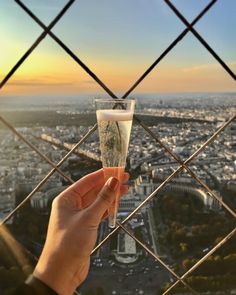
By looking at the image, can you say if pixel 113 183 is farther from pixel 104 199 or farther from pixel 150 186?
pixel 150 186

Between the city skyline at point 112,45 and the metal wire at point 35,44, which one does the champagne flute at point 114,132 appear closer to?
the metal wire at point 35,44

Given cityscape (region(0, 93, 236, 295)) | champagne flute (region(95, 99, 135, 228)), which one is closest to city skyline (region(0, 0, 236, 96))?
cityscape (region(0, 93, 236, 295))

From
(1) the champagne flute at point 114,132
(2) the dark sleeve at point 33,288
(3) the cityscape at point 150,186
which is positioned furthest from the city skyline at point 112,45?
(2) the dark sleeve at point 33,288

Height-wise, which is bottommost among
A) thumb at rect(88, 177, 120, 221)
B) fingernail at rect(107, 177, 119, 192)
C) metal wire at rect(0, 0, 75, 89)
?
thumb at rect(88, 177, 120, 221)

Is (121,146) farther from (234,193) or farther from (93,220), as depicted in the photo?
(234,193)

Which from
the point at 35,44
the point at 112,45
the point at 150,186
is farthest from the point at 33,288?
the point at 112,45

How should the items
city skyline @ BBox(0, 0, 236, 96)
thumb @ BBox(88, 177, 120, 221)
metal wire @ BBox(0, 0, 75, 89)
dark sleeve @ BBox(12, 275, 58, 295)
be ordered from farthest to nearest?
Answer: city skyline @ BBox(0, 0, 236, 96)
metal wire @ BBox(0, 0, 75, 89)
thumb @ BBox(88, 177, 120, 221)
dark sleeve @ BBox(12, 275, 58, 295)

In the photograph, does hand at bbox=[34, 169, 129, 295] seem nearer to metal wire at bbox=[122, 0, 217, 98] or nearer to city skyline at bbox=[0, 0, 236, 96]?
metal wire at bbox=[122, 0, 217, 98]
